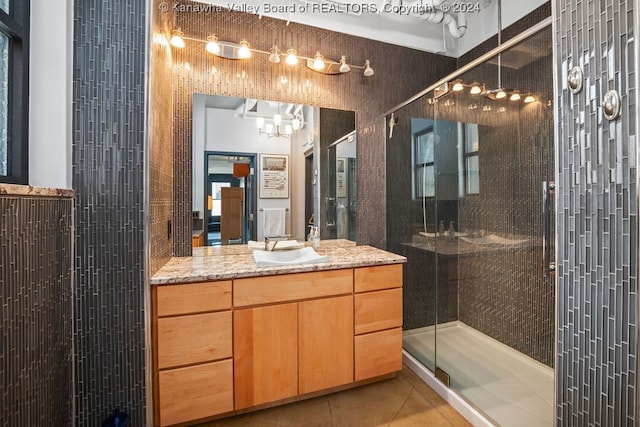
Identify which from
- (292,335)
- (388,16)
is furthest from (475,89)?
(292,335)

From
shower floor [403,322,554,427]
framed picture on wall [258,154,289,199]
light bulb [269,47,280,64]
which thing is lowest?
shower floor [403,322,554,427]

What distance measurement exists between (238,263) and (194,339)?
1.63 ft

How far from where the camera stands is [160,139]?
172 cm

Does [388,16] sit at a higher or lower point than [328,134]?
higher

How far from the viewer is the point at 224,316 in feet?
5.36

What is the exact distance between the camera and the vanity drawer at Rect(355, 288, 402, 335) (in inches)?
76.8

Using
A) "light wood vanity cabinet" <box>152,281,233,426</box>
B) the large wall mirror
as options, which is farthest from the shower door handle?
"light wood vanity cabinet" <box>152,281,233,426</box>

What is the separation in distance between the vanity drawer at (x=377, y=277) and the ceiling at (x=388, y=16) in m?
1.99

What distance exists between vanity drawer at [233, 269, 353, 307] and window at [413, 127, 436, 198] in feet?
3.68

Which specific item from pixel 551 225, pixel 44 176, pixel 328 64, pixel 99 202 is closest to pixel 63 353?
pixel 99 202

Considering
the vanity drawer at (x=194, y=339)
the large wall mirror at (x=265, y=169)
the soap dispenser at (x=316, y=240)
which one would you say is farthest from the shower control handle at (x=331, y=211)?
the vanity drawer at (x=194, y=339)

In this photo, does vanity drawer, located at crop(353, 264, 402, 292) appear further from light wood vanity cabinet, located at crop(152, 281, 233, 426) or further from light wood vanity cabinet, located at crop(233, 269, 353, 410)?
light wood vanity cabinet, located at crop(152, 281, 233, 426)

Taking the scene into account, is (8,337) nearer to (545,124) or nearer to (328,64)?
(328,64)

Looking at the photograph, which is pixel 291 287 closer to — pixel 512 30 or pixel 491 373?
pixel 491 373
